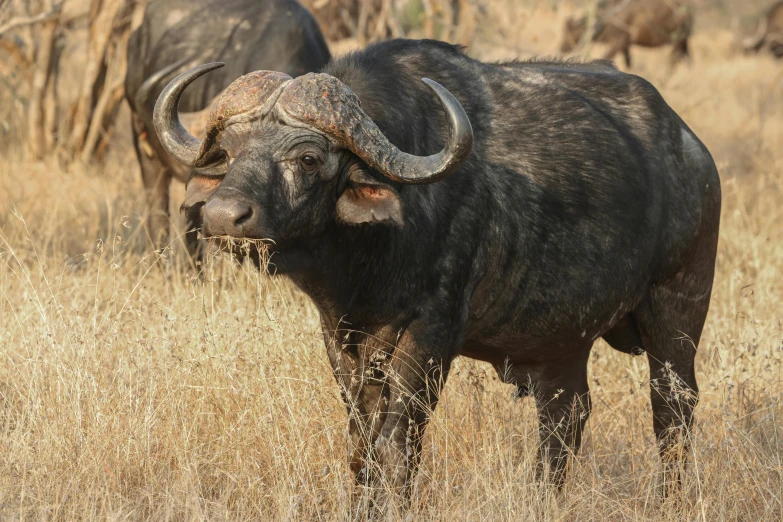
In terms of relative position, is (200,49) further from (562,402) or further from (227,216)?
(227,216)

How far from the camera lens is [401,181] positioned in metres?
3.38

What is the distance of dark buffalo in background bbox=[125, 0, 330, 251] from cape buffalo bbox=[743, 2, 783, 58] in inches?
674

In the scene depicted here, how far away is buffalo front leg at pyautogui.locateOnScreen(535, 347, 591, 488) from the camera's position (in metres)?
4.41

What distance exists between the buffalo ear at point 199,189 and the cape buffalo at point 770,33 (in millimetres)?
20563

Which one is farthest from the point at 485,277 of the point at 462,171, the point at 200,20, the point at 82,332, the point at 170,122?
the point at 200,20

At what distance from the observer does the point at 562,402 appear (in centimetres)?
456

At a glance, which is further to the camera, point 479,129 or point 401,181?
point 479,129

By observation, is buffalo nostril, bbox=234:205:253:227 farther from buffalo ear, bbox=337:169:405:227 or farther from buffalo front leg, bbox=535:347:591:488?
buffalo front leg, bbox=535:347:591:488

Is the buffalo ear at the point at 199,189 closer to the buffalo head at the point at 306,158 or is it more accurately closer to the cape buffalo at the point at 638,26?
the buffalo head at the point at 306,158

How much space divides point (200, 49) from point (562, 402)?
13.4 ft

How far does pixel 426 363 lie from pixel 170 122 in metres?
1.18

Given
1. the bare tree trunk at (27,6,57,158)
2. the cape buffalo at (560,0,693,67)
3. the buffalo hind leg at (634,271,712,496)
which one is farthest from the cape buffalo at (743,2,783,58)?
the buffalo hind leg at (634,271,712,496)

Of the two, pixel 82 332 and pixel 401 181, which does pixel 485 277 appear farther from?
pixel 82 332

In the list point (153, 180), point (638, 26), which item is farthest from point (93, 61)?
point (638, 26)
